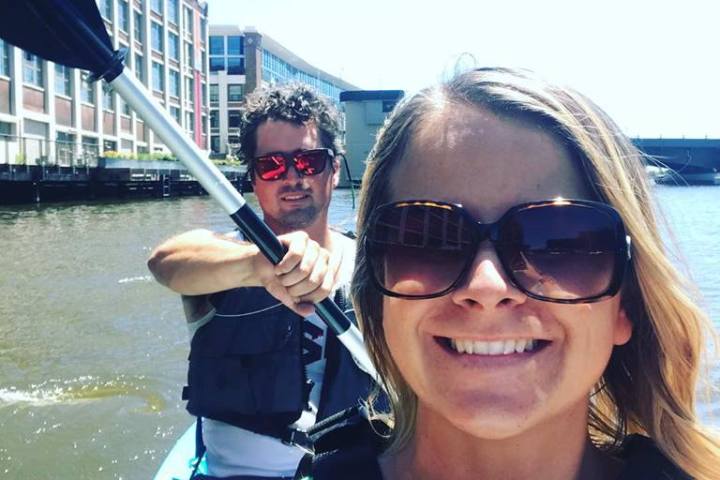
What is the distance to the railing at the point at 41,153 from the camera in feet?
90.8

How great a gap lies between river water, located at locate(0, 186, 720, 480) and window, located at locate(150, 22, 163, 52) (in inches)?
1513

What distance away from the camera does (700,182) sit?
54469 mm

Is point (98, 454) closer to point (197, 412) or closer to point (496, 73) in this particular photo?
point (197, 412)

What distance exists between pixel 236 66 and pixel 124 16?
25.6 m

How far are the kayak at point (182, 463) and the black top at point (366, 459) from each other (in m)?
1.46

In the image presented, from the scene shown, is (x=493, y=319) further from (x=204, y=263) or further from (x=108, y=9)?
(x=108, y=9)

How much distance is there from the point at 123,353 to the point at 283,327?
4.61 m

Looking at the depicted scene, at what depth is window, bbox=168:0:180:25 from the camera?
169 ft

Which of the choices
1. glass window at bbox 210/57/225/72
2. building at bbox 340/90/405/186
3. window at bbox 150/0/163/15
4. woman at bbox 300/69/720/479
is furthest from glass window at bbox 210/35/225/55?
woman at bbox 300/69/720/479

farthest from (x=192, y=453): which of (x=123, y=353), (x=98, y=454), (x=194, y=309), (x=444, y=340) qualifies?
(x=123, y=353)

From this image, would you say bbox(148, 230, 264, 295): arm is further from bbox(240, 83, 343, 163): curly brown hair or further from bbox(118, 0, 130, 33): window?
bbox(118, 0, 130, 33): window

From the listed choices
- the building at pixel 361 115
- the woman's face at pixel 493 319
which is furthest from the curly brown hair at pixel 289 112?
the building at pixel 361 115

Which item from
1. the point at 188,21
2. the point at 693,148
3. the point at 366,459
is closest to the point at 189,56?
the point at 188,21

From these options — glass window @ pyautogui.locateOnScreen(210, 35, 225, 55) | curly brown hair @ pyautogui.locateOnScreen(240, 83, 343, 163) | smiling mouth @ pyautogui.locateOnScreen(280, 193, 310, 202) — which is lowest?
smiling mouth @ pyautogui.locateOnScreen(280, 193, 310, 202)
